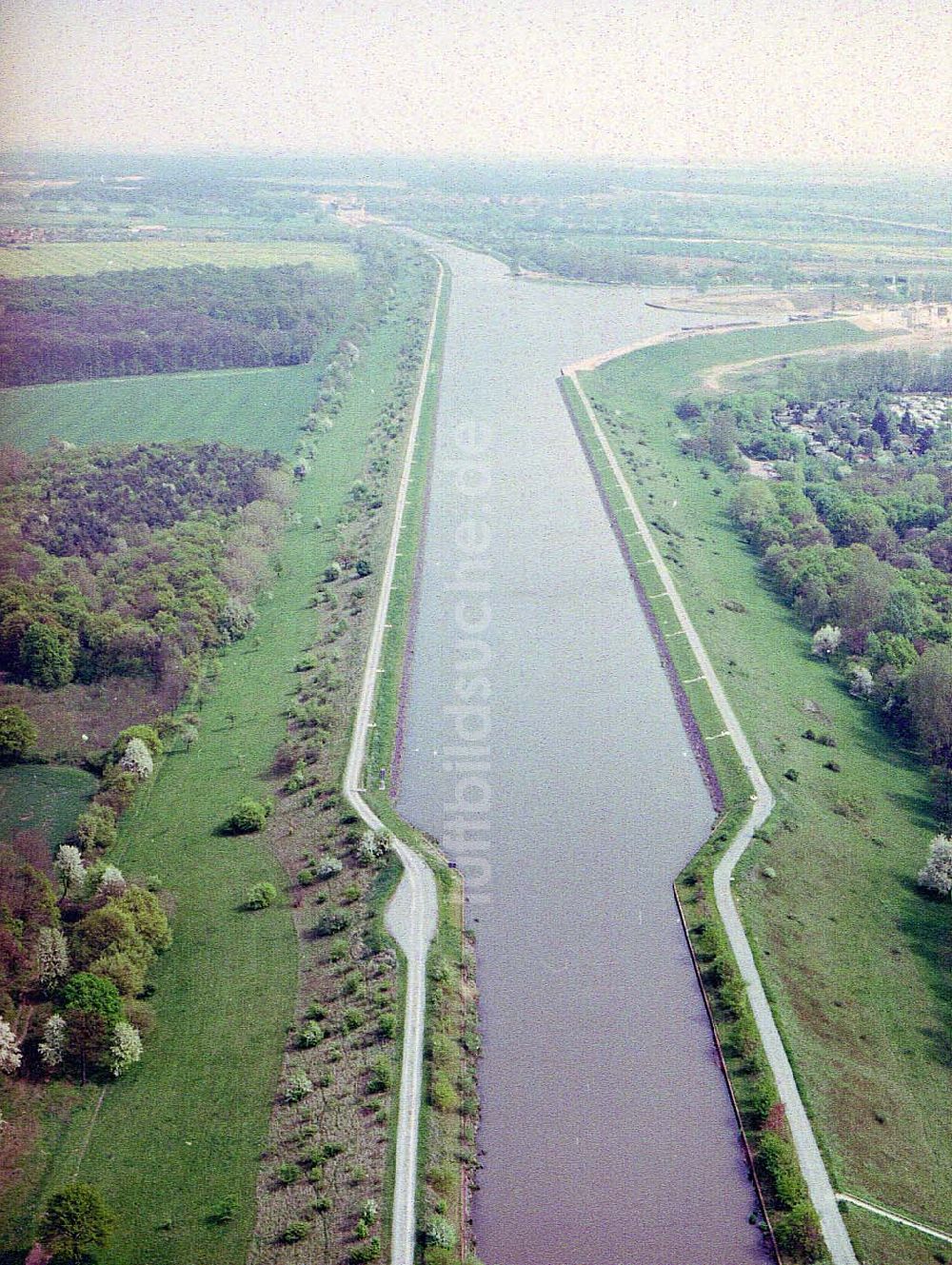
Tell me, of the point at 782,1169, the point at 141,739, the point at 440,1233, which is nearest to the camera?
the point at 440,1233

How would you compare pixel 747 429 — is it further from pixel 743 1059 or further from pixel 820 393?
pixel 743 1059

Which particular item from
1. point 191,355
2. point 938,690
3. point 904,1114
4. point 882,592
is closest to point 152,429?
point 191,355

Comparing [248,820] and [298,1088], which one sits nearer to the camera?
[298,1088]

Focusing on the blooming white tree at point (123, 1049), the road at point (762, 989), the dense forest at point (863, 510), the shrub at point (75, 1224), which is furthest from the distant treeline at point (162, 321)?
the shrub at point (75, 1224)

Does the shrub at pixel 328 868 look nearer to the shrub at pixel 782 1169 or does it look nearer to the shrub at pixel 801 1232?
the shrub at pixel 782 1169

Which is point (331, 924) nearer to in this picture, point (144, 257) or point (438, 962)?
point (438, 962)

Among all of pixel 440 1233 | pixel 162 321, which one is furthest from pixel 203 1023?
pixel 162 321
